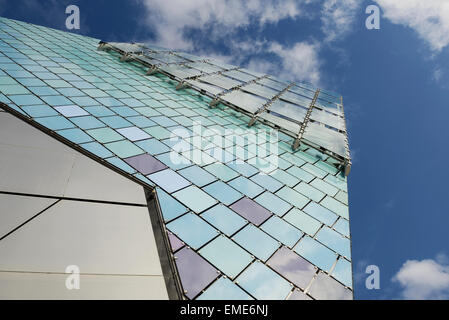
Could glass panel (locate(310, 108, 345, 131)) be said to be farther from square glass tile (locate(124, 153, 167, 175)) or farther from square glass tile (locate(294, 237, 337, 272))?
square glass tile (locate(124, 153, 167, 175))

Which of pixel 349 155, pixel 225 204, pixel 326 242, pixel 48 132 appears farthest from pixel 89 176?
pixel 349 155

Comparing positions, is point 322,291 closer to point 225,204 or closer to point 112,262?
point 225,204

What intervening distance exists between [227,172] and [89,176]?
202 inches

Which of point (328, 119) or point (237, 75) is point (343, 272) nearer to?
point (328, 119)

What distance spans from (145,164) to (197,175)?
1.66m

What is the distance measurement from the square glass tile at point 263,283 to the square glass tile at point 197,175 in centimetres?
299

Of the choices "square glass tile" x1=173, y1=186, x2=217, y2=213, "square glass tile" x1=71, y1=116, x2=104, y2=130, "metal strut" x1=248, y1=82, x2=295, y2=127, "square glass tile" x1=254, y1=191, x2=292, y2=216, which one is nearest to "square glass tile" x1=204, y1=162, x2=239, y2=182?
"square glass tile" x1=173, y1=186, x2=217, y2=213

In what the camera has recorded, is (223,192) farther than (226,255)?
Yes

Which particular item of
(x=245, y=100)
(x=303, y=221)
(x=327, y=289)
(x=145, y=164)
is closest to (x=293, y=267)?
(x=327, y=289)

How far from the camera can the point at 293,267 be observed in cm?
573

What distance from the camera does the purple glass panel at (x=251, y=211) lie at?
6738 millimetres

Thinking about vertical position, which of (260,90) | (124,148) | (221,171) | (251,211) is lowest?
(251,211)

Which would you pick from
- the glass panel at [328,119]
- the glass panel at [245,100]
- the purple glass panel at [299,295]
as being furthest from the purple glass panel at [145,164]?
the glass panel at [328,119]

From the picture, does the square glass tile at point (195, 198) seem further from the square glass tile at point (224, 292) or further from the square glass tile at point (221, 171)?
the square glass tile at point (224, 292)
